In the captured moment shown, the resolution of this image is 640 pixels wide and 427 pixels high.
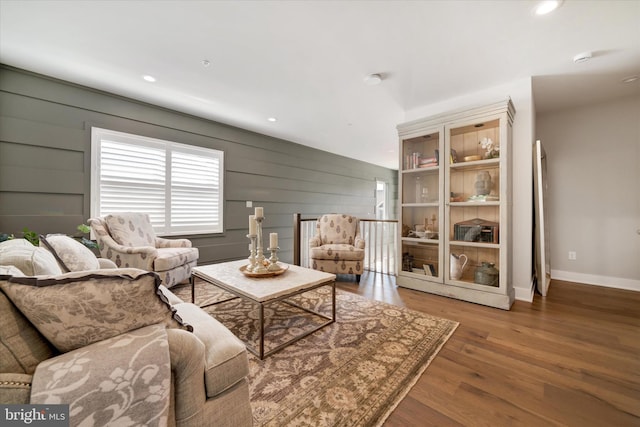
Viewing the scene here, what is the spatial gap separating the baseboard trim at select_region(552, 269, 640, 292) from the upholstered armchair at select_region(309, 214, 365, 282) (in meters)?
2.88

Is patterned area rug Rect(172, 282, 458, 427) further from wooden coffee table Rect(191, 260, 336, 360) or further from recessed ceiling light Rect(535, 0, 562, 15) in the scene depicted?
recessed ceiling light Rect(535, 0, 562, 15)

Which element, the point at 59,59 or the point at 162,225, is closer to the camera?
the point at 59,59

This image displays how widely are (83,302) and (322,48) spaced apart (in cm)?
241

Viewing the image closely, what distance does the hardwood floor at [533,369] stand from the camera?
1.21m

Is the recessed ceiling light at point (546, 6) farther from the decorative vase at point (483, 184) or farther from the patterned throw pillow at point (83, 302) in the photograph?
the patterned throw pillow at point (83, 302)

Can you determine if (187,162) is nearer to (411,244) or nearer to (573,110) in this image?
(411,244)

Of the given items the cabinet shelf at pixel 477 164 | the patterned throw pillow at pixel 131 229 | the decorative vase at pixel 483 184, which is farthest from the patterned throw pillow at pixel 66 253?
the decorative vase at pixel 483 184

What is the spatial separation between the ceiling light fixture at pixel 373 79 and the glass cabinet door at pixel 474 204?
99 centimetres

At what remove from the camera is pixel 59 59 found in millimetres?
2383

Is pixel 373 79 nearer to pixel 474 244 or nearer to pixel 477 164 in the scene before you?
pixel 477 164

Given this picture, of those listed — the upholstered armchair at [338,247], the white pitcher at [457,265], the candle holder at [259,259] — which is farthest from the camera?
the upholstered armchair at [338,247]

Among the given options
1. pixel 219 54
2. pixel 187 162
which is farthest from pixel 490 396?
pixel 187 162

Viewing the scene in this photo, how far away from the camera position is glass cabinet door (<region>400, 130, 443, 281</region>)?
298 centimetres

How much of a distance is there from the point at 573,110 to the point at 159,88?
5.51 m
